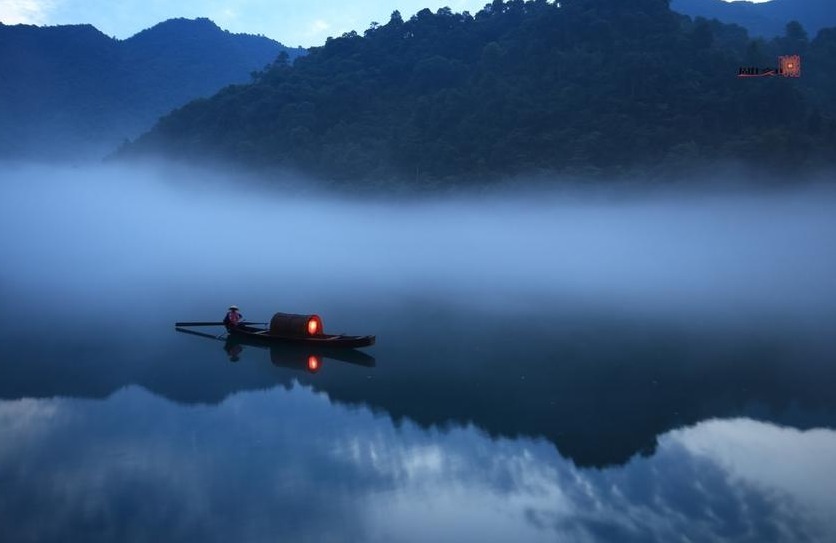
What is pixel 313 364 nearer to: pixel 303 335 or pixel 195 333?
pixel 303 335

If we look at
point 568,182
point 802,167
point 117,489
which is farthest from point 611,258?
point 117,489

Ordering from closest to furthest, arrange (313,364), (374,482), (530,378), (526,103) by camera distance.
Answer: (374,482)
(530,378)
(313,364)
(526,103)

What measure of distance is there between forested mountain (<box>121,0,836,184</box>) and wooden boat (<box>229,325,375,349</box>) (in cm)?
7388

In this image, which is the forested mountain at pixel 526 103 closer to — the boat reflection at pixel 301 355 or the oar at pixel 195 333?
the oar at pixel 195 333

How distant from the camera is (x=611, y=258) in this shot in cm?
7400

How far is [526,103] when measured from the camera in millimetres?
100812

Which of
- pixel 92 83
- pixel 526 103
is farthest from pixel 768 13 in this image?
pixel 92 83

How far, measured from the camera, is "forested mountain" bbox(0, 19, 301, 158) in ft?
525

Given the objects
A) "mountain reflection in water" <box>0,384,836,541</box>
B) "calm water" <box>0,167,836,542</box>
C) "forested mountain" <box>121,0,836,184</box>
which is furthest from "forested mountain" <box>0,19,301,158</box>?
"mountain reflection in water" <box>0,384,836,541</box>

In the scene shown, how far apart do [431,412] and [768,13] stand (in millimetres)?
214801

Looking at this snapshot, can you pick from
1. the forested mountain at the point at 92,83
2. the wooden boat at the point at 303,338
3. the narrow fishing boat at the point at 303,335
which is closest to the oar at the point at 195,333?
the wooden boat at the point at 303,338

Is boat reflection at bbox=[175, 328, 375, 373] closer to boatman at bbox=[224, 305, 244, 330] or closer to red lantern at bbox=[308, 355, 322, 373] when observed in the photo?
red lantern at bbox=[308, 355, 322, 373]

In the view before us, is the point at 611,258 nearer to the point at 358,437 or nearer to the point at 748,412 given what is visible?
the point at 748,412

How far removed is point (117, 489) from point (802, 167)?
90381 millimetres
